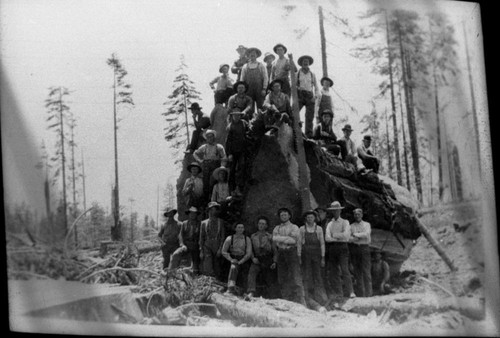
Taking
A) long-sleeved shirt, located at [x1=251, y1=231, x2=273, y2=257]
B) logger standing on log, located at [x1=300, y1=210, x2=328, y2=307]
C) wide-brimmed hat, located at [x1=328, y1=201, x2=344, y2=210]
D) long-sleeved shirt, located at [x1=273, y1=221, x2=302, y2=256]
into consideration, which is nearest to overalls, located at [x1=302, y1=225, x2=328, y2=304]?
logger standing on log, located at [x1=300, y1=210, x2=328, y2=307]

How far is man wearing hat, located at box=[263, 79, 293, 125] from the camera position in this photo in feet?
28.4

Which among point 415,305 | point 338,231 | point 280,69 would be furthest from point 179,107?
point 415,305

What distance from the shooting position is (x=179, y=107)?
8609mm

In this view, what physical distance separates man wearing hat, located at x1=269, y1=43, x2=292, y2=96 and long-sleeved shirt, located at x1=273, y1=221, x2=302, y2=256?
1702mm

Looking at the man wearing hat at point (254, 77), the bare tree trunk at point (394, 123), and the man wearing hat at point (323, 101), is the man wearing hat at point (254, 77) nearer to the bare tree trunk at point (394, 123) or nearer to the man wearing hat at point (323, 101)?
the man wearing hat at point (323, 101)

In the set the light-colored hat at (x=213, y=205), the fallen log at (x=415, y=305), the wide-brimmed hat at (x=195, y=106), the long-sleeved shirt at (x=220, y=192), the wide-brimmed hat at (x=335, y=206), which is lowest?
Result: the fallen log at (x=415, y=305)

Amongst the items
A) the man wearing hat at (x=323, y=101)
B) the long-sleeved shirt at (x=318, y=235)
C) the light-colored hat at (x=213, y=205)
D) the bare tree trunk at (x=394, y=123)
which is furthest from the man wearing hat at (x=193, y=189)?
the bare tree trunk at (x=394, y=123)

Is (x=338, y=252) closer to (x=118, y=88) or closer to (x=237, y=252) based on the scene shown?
(x=237, y=252)

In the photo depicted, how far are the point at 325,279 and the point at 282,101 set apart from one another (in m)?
2.29

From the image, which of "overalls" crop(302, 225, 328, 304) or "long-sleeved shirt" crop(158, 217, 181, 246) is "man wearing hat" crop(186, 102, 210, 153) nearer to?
"long-sleeved shirt" crop(158, 217, 181, 246)

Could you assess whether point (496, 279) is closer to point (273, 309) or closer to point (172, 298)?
point (273, 309)

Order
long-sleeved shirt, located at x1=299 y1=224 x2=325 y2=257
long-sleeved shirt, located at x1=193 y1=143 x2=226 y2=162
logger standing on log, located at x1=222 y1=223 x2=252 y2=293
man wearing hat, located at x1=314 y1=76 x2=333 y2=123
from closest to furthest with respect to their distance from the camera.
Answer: logger standing on log, located at x1=222 y1=223 x2=252 y2=293, long-sleeved shirt, located at x1=299 y1=224 x2=325 y2=257, long-sleeved shirt, located at x1=193 y1=143 x2=226 y2=162, man wearing hat, located at x1=314 y1=76 x2=333 y2=123

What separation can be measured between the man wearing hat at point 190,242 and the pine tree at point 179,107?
2.51 feet

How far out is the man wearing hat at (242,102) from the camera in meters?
8.66
